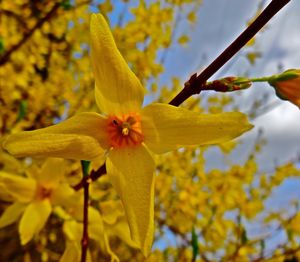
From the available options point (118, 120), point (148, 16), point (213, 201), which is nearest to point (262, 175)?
point (213, 201)

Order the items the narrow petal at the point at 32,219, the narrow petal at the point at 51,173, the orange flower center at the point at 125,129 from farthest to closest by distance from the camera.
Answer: the narrow petal at the point at 51,173, the narrow petal at the point at 32,219, the orange flower center at the point at 125,129

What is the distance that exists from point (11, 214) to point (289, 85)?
48.3 inches

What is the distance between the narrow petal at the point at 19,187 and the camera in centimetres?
185

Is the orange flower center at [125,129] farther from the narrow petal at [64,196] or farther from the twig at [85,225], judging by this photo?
the narrow petal at [64,196]

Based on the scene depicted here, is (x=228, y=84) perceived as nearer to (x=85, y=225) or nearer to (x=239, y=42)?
(x=239, y=42)

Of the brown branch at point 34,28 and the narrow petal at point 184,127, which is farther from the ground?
the brown branch at point 34,28

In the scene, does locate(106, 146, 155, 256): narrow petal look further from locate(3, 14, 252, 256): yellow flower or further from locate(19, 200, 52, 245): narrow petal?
locate(19, 200, 52, 245): narrow petal

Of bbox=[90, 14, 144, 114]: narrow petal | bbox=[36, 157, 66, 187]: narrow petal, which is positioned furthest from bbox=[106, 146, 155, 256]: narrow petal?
bbox=[36, 157, 66, 187]: narrow petal

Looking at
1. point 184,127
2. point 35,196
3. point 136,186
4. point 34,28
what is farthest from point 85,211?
point 34,28

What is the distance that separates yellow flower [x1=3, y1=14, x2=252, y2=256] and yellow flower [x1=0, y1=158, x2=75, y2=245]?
2.37 feet

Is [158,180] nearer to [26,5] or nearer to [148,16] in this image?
[148,16]

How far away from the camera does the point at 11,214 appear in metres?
1.84

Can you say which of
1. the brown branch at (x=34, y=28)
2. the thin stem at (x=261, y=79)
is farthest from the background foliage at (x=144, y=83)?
the thin stem at (x=261, y=79)

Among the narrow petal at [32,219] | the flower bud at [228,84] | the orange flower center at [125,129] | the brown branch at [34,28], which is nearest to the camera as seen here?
the flower bud at [228,84]
